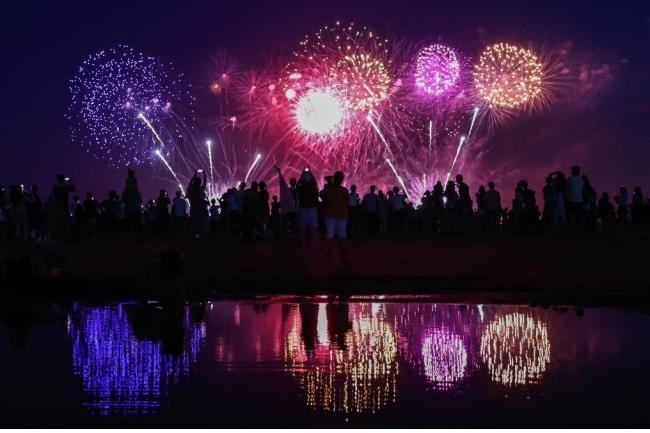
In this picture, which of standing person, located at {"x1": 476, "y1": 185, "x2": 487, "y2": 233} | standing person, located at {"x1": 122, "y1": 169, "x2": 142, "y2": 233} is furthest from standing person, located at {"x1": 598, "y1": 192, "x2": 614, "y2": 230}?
standing person, located at {"x1": 122, "y1": 169, "x2": 142, "y2": 233}

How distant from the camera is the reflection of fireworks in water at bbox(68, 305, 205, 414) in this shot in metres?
6.84

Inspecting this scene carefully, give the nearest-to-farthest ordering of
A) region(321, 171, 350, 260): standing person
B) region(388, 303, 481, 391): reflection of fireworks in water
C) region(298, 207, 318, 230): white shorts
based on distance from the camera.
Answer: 1. region(388, 303, 481, 391): reflection of fireworks in water
2. region(321, 171, 350, 260): standing person
3. region(298, 207, 318, 230): white shorts

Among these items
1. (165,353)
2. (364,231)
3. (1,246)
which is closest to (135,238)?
(1,246)

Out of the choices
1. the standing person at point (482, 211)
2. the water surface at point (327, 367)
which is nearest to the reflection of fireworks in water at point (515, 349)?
the water surface at point (327, 367)

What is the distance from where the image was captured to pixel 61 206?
25.7 m

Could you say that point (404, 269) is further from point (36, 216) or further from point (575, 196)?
point (36, 216)

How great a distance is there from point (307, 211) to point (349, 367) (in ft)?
46.0

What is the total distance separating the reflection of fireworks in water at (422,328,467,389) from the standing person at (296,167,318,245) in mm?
11527

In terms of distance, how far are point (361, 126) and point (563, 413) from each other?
29.7m

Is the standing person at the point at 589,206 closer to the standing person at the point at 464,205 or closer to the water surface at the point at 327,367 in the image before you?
the standing person at the point at 464,205

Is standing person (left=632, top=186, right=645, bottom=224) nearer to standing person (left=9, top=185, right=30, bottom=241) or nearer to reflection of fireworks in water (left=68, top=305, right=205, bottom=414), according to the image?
standing person (left=9, top=185, right=30, bottom=241)

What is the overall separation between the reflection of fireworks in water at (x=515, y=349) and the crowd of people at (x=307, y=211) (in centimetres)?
899

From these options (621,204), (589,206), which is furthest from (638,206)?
(589,206)

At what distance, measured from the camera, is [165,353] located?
9047 millimetres
